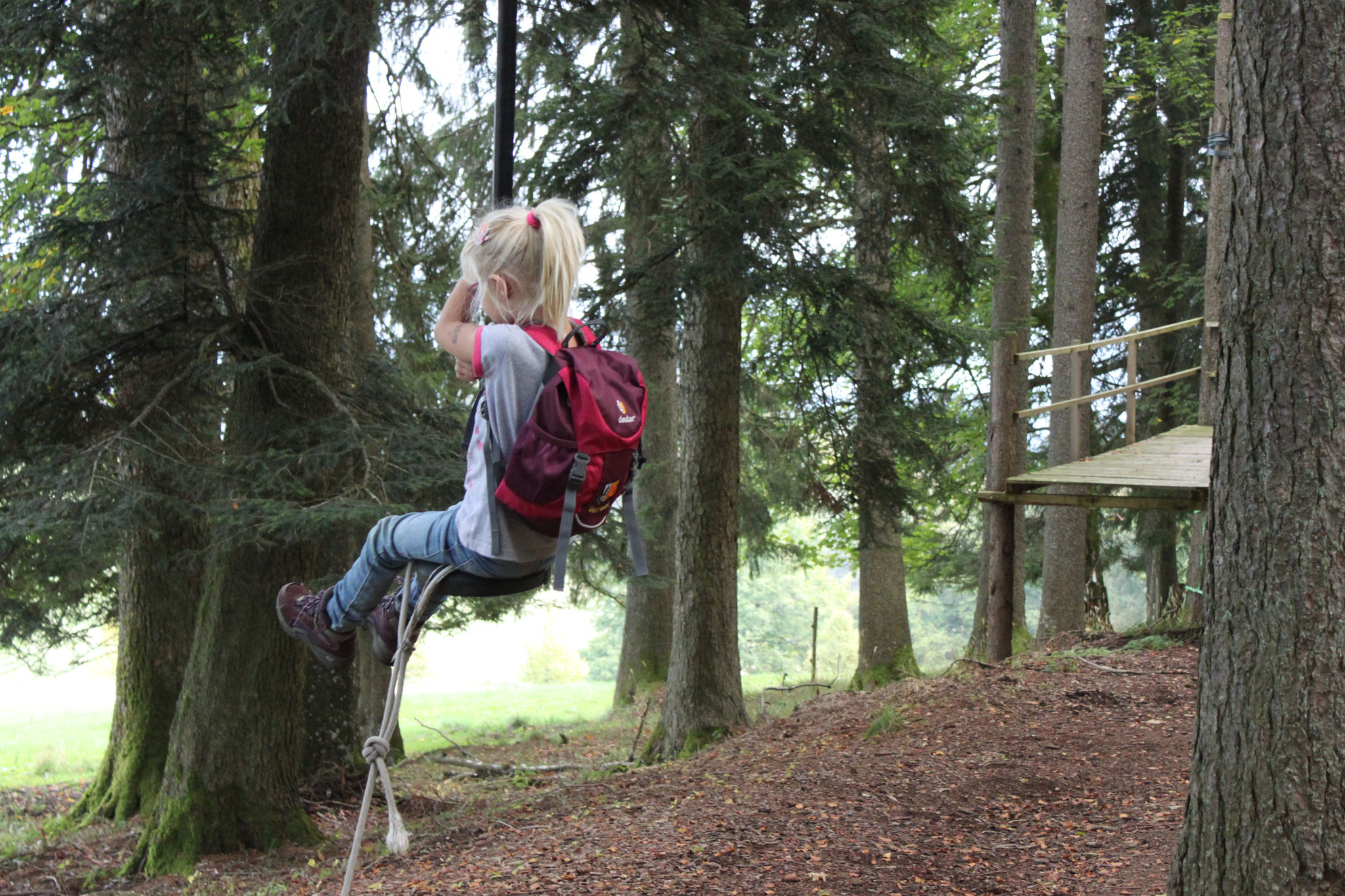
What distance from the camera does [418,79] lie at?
10.5 metres

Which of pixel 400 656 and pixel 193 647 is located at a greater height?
pixel 400 656

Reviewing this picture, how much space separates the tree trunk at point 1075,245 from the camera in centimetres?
1323

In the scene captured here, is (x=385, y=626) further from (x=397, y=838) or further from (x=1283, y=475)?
(x=1283, y=475)

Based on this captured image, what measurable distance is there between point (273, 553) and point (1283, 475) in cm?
571

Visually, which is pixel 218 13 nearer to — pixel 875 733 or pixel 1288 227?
pixel 1288 227

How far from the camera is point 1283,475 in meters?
3.57

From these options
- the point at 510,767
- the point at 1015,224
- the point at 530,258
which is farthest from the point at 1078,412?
the point at 530,258

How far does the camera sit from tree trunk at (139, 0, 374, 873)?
687 centimetres

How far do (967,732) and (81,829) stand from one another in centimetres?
695

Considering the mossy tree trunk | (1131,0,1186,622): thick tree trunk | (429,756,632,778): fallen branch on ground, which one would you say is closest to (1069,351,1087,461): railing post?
the mossy tree trunk

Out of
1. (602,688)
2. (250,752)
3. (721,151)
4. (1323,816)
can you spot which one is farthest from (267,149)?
(602,688)

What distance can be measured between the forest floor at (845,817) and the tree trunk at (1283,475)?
120cm

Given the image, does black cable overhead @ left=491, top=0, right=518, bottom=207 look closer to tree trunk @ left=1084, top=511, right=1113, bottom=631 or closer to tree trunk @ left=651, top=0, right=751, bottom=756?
tree trunk @ left=651, top=0, right=751, bottom=756

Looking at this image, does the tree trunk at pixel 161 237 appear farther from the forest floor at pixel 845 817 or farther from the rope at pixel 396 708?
the rope at pixel 396 708
